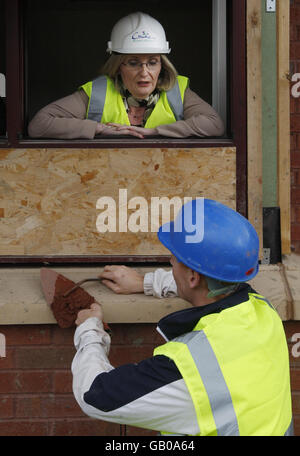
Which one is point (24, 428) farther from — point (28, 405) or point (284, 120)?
point (284, 120)

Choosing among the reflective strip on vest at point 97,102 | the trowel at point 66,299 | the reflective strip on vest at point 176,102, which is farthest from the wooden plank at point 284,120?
the trowel at point 66,299

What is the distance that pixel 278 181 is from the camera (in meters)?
4.05

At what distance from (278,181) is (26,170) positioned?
5.25 feet

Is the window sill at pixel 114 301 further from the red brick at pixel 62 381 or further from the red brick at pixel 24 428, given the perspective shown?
the red brick at pixel 24 428

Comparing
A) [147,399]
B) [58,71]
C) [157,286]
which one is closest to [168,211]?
[157,286]

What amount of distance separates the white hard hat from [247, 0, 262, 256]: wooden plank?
0.60 meters

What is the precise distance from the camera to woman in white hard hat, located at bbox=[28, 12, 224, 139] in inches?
158

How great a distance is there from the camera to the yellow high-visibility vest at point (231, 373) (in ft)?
7.19

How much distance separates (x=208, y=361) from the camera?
86.6 inches

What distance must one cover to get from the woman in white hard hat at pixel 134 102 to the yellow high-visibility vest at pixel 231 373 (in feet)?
6.46

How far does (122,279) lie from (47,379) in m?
0.73

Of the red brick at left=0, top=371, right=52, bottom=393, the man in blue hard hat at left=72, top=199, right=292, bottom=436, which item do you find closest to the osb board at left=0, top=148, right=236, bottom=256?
the red brick at left=0, top=371, right=52, bottom=393

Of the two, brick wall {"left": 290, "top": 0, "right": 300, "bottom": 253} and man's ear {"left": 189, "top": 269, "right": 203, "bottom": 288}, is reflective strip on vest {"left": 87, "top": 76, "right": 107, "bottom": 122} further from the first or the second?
man's ear {"left": 189, "top": 269, "right": 203, "bottom": 288}
